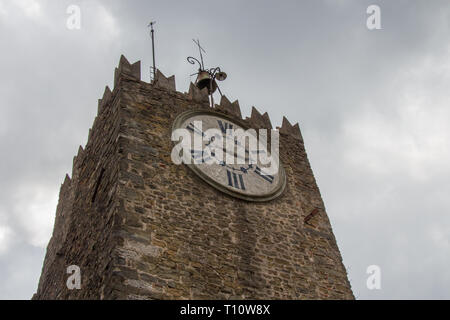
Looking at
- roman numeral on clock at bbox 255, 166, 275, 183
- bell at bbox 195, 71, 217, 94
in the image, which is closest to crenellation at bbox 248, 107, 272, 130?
bell at bbox 195, 71, 217, 94

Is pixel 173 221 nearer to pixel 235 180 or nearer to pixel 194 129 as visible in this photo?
pixel 235 180

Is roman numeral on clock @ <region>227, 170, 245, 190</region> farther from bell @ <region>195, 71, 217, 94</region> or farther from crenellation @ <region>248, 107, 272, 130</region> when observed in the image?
bell @ <region>195, 71, 217, 94</region>

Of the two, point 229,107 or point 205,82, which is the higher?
point 205,82

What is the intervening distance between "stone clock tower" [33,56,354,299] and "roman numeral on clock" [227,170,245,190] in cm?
2

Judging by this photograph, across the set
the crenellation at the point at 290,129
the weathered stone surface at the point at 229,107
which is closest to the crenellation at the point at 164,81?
the weathered stone surface at the point at 229,107

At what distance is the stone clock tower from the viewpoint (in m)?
8.51

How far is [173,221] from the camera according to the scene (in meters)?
9.17

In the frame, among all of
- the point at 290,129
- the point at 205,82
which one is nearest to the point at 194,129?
the point at 290,129

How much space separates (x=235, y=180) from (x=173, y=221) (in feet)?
6.26

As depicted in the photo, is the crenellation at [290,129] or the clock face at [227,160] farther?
the crenellation at [290,129]

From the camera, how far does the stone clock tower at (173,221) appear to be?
851 centimetres
